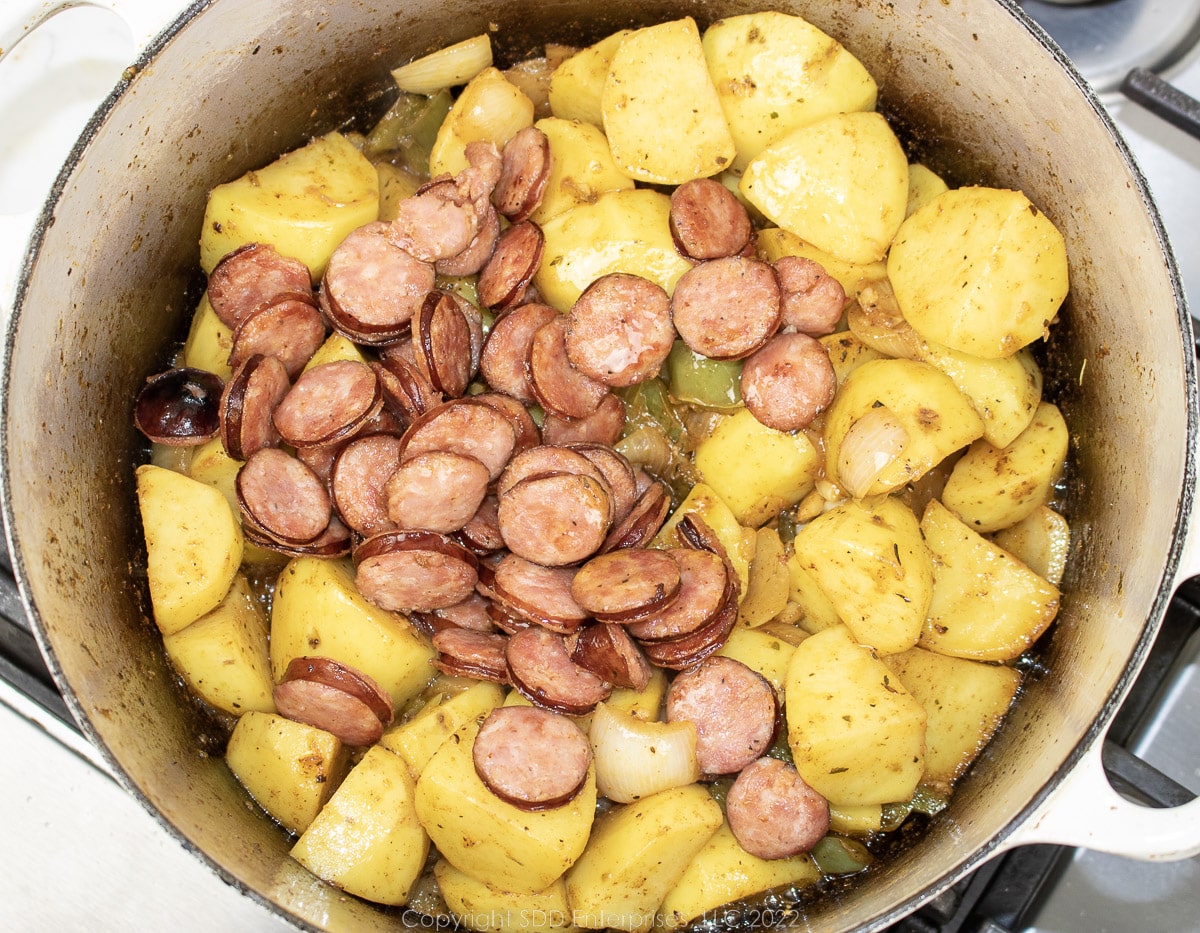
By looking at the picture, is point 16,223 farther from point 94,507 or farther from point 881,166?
point 881,166

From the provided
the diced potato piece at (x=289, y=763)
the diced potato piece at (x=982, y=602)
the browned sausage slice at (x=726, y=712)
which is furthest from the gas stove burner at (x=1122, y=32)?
the diced potato piece at (x=289, y=763)

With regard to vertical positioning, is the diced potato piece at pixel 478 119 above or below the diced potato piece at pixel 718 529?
above

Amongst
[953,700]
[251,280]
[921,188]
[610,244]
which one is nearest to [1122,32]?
[921,188]

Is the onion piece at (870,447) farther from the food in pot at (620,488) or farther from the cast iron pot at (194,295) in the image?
the cast iron pot at (194,295)

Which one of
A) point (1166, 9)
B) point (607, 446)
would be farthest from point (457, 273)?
point (1166, 9)

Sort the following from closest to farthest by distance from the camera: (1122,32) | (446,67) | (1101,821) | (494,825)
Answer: (1101,821)
(494,825)
(446,67)
(1122,32)

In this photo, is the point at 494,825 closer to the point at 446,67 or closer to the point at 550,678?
the point at 550,678

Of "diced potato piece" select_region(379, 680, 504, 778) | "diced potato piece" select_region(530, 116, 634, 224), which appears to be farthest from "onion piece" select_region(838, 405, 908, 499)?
"diced potato piece" select_region(379, 680, 504, 778)

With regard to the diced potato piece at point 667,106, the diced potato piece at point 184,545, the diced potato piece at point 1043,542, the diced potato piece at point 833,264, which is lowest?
the diced potato piece at point 184,545
